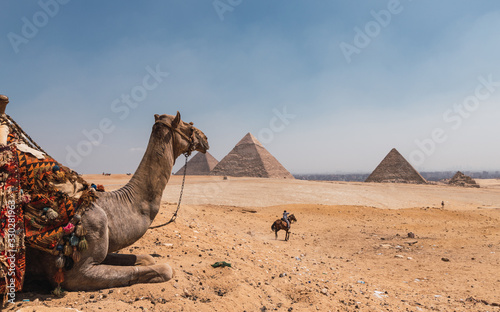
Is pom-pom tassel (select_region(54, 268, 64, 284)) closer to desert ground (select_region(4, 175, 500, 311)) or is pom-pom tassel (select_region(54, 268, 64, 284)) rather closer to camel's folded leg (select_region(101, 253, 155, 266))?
desert ground (select_region(4, 175, 500, 311))

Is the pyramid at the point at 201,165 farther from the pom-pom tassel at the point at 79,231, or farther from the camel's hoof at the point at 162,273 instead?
the pom-pom tassel at the point at 79,231

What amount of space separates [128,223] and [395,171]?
67.5 meters

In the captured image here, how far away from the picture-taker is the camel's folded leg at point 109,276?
3.30 meters

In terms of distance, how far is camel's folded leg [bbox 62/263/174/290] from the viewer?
10.8 ft

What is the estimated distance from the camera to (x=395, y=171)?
62.7 metres

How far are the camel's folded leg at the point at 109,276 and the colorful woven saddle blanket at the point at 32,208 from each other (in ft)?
0.96

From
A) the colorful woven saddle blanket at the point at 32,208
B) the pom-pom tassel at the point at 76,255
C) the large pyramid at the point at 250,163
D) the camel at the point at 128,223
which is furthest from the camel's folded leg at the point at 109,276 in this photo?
the large pyramid at the point at 250,163

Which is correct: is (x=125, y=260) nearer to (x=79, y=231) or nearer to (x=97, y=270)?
(x=97, y=270)

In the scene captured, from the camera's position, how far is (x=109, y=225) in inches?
143

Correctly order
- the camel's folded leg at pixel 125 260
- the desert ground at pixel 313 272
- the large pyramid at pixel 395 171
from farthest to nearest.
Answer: the large pyramid at pixel 395 171 → the camel's folded leg at pixel 125 260 → the desert ground at pixel 313 272

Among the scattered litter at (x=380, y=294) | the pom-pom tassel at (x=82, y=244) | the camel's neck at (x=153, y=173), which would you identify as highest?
the camel's neck at (x=153, y=173)

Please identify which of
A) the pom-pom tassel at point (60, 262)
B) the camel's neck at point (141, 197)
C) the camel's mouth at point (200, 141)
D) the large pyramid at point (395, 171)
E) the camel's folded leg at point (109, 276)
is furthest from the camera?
the large pyramid at point (395, 171)

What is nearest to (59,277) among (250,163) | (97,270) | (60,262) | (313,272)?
(60,262)

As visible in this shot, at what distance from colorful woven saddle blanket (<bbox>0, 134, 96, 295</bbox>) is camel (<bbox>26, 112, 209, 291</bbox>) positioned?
187 millimetres
